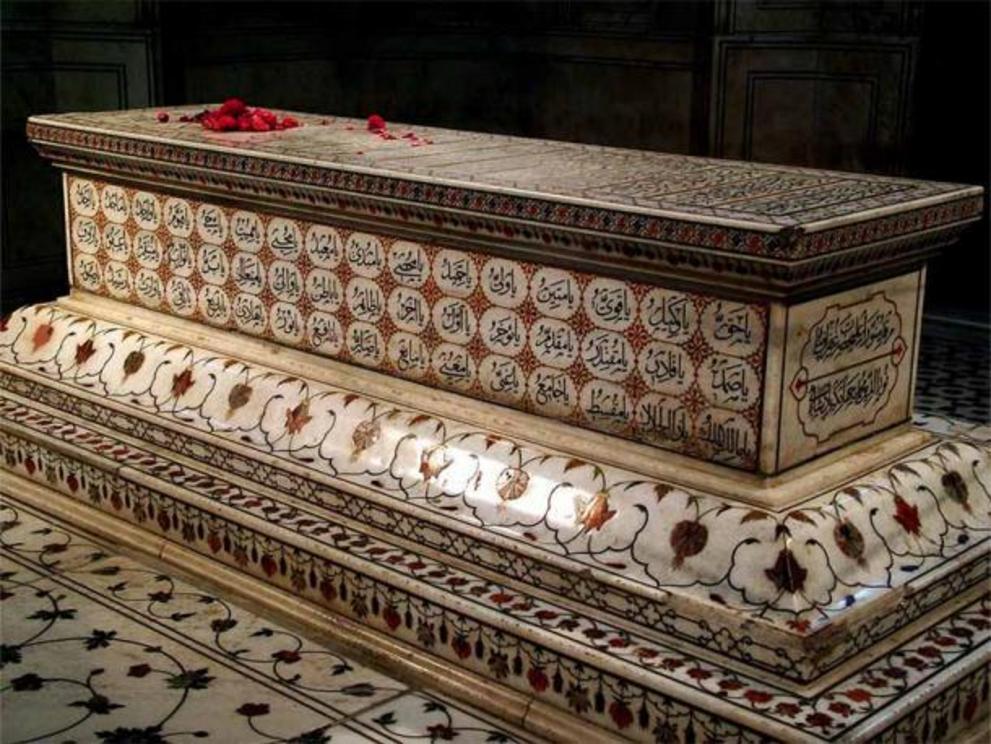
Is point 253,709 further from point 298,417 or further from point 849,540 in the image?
point 849,540

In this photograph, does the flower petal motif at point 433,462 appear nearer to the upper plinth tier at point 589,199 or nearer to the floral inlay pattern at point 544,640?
the floral inlay pattern at point 544,640

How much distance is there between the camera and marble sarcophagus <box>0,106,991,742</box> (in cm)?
218

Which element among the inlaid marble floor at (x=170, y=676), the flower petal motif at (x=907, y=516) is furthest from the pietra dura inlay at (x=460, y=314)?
the inlaid marble floor at (x=170, y=676)

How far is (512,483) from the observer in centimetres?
251

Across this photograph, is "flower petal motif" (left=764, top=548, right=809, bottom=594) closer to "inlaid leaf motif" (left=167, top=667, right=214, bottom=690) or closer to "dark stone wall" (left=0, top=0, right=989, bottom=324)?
"inlaid leaf motif" (left=167, top=667, right=214, bottom=690)

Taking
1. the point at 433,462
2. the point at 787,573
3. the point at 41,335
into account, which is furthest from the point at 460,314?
the point at 41,335

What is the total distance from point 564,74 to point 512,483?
502 cm

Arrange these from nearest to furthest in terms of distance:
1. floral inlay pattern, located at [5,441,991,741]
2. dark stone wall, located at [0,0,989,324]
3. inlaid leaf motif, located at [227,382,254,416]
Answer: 1. floral inlay pattern, located at [5,441,991,741]
2. inlaid leaf motif, located at [227,382,254,416]
3. dark stone wall, located at [0,0,989,324]

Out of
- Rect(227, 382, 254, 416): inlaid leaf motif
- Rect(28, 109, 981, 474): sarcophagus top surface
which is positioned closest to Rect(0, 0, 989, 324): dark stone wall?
Rect(28, 109, 981, 474): sarcophagus top surface

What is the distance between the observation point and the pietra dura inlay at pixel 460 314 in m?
2.32

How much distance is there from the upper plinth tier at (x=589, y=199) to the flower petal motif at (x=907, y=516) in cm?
39

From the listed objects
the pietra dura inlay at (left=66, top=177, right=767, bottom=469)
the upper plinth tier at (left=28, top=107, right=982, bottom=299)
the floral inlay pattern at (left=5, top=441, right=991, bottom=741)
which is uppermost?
the upper plinth tier at (left=28, top=107, right=982, bottom=299)

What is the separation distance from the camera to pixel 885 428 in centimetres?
253

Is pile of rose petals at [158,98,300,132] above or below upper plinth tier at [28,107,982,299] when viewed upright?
above
